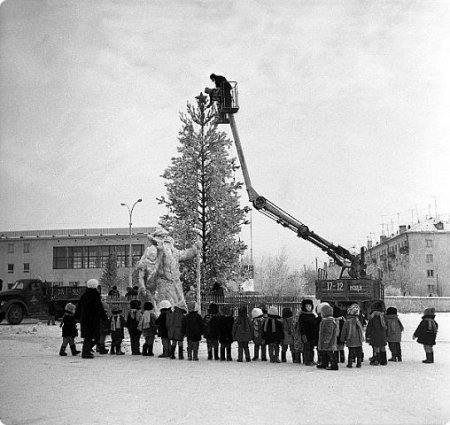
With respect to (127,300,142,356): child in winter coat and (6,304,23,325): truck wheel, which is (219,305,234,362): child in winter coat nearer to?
(127,300,142,356): child in winter coat

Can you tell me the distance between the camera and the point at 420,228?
6981 centimetres

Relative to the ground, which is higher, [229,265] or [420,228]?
[420,228]

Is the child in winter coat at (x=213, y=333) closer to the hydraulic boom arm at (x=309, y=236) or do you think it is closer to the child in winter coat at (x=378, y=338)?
the child in winter coat at (x=378, y=338)

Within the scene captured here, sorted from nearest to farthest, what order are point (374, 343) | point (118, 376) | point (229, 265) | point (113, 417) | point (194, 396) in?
point (113, 417) → point (194, 396) → point (118, 376) → point (374, 343) → point (229, 265)

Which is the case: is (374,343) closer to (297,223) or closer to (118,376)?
(118,376)

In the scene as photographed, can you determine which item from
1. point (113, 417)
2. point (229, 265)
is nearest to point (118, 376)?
point (113, 417)

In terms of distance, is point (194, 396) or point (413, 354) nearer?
point (194, 396)

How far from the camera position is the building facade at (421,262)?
6012 centimetres

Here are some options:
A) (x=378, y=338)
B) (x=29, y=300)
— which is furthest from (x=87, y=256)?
(x=378, y=338)

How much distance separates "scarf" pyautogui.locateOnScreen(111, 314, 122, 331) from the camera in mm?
12125

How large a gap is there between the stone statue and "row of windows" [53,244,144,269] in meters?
44.7

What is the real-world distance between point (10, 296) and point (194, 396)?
17.5 m

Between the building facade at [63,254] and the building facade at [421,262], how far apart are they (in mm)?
26548

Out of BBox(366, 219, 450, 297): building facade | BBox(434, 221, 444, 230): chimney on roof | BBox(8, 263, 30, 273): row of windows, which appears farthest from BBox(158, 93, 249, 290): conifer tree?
BBox(434, 221, 444, 230): chimney on roof
